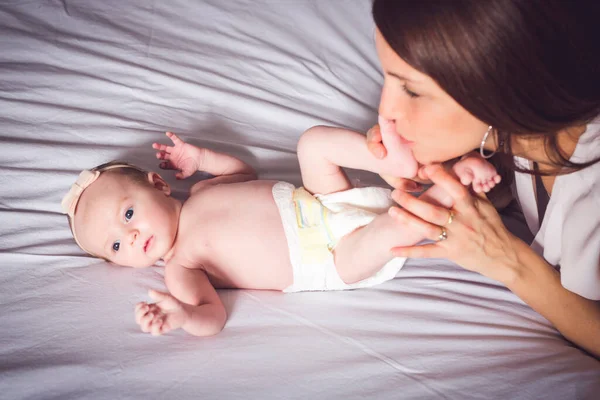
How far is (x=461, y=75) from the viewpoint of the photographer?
736 millimetres

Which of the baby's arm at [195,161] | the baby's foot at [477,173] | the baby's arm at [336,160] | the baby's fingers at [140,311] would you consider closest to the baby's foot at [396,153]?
the baby's arm at [336,160]

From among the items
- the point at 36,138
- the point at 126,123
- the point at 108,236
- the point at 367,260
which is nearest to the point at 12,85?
the point at 36,138

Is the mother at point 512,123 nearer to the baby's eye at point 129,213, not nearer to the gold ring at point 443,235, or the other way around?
the gold ring at point 443,235

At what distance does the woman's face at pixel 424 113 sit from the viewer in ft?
2.60

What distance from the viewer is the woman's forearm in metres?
0.96

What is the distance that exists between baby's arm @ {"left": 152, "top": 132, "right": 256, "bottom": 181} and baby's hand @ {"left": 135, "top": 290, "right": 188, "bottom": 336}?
1.52 ft

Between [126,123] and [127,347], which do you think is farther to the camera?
[126,123]

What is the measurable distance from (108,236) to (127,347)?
0.94 feet

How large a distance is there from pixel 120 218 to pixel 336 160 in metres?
0.47

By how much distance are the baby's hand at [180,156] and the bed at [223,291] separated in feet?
0.21

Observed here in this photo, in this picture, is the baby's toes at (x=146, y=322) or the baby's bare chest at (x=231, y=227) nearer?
the baby's toes at (x=146, y=322)

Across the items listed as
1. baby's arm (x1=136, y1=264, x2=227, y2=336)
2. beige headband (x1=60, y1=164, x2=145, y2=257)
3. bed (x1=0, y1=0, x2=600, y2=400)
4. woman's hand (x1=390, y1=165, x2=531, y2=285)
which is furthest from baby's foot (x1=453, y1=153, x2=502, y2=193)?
beige headband (x1=60, y1=164, x2=145, y2=257)

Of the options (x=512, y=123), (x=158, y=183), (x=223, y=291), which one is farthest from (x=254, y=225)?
(x=512, y=123)

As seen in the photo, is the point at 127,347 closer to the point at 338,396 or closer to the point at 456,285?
the point at 338,396
